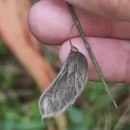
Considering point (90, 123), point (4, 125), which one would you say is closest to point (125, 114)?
point (90, 123)

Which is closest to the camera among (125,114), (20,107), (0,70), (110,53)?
(110,53)

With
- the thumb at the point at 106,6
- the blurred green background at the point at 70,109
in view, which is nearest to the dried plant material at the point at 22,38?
the blurred green background at the point at 70,109

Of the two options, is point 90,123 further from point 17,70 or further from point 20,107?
point 17,70

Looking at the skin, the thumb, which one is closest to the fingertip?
the skin

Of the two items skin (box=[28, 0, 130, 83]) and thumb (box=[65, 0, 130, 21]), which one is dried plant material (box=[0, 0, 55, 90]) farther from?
thumb (box=[65, 0, 130, 21])

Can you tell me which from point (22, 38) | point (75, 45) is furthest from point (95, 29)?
point (22, 38)

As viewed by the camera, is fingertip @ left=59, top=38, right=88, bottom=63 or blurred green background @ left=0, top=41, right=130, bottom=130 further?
blurred green background @ left=0, top=41, right=130, bottom=130
